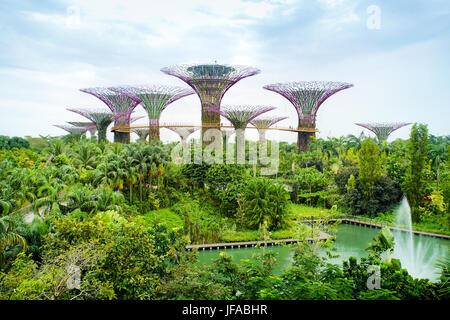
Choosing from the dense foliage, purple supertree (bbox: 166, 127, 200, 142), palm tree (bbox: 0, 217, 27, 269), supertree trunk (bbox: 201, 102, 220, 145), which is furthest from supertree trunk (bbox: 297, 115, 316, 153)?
palm tree (bbox: 0, 217, 27, 269)

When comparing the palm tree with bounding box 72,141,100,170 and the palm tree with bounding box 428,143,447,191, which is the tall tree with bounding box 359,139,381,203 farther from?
the palm tree with bounding box 72,141,100,170

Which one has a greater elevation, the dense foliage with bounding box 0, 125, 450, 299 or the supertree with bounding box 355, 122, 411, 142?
the supertree with bounding box 355, 122, 411, 142

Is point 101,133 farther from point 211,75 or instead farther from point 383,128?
point 383,128

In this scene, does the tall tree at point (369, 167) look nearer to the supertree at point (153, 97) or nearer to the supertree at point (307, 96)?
the supertree at point (307, 96)

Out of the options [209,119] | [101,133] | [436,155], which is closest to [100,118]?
[101,133]

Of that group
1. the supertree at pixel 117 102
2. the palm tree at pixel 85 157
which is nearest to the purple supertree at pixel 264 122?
the supertree at pixel 117 102

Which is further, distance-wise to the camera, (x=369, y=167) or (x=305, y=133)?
(x=305, y=133)
